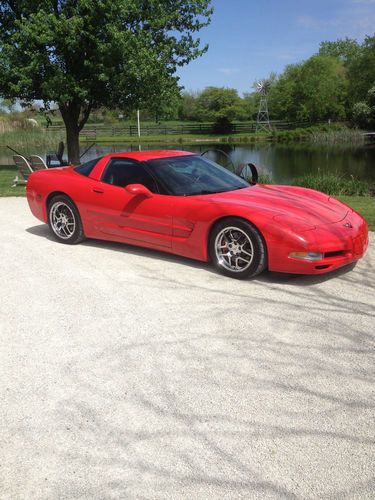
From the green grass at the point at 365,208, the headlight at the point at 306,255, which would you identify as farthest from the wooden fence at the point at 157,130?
the headlight at the point at 306,255

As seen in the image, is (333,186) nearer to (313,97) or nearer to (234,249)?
(234,249)

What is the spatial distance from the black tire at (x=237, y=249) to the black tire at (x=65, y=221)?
2284 mm

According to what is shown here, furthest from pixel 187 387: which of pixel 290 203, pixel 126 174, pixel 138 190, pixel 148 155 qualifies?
pixel 148 155

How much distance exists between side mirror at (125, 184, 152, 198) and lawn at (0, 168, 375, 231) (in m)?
3.83

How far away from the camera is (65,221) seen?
705 cm

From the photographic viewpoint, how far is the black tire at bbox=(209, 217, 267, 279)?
5160mm

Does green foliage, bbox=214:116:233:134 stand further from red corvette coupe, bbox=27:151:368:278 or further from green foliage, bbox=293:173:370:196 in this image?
red corvette coupe, bbox=27:151:368:278

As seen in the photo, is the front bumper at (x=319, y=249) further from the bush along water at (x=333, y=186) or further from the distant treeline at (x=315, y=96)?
the distant treeline at (x=315, y=96)

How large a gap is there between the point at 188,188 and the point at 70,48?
1462 cm

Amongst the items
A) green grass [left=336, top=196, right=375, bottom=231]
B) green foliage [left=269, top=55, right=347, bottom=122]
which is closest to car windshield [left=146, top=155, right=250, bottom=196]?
green grass [left=336, top=196, right=375, bottom=231]

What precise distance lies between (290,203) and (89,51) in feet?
53.7

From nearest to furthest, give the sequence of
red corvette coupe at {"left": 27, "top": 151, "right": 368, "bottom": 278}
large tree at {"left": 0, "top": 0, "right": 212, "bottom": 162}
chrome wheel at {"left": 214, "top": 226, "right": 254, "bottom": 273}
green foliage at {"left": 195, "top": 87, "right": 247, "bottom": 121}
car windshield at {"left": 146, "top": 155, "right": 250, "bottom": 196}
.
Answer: red corvette coupe at {"left": 27, "top": 151, "right": 368, "bottom": 278} → chrome wheel at {"left": 214, "top": 226, "right": 254, "bottom": 273} → car windshield at {"left": 146, "top": 155, "right": 250, "bottom": 196} → large tree at {"left": 0, "top": 0, "right": 212, "bottom": 162} → green foliage at {"left": 195, "top": 87, "right": 247, "bottom": 121}

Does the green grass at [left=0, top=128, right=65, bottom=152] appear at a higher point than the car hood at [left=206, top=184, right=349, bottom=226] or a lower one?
higher

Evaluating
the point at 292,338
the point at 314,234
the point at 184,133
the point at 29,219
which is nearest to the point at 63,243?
the point at 29,219
